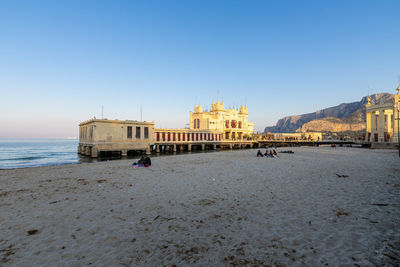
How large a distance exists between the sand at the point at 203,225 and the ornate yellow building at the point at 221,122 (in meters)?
58.1

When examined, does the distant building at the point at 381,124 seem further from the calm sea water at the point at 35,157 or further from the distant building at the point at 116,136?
the calm sea water at the point at 35,157

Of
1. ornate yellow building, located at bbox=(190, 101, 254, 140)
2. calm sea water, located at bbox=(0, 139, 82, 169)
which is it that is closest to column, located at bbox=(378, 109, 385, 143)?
ornate yellow building, located at bbox=(190, 101, 254, 140)

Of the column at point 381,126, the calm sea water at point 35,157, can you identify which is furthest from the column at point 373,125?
the calm sea water at point 35,157

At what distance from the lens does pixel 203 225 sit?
6.04 m

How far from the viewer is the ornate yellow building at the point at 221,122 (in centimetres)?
7016

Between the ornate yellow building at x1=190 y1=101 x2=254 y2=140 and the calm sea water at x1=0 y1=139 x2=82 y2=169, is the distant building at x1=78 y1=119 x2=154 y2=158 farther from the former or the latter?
the ornate yellow building at x1=190 y1=101 x2=254 y2=140

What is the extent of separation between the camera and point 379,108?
46812 mm

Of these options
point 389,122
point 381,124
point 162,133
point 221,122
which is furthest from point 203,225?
point 221,122

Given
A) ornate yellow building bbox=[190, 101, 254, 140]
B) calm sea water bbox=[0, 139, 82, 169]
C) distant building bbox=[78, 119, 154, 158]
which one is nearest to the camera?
calm sea water bbox=[0, 139, 82, 169]

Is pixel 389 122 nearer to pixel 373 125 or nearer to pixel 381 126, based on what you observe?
pixel 373 125

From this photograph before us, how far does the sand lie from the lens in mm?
4391

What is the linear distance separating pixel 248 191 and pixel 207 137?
5334 cm

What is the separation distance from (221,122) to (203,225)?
6740 centimetres

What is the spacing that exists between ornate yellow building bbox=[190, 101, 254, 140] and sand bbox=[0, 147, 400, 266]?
5810 cm
